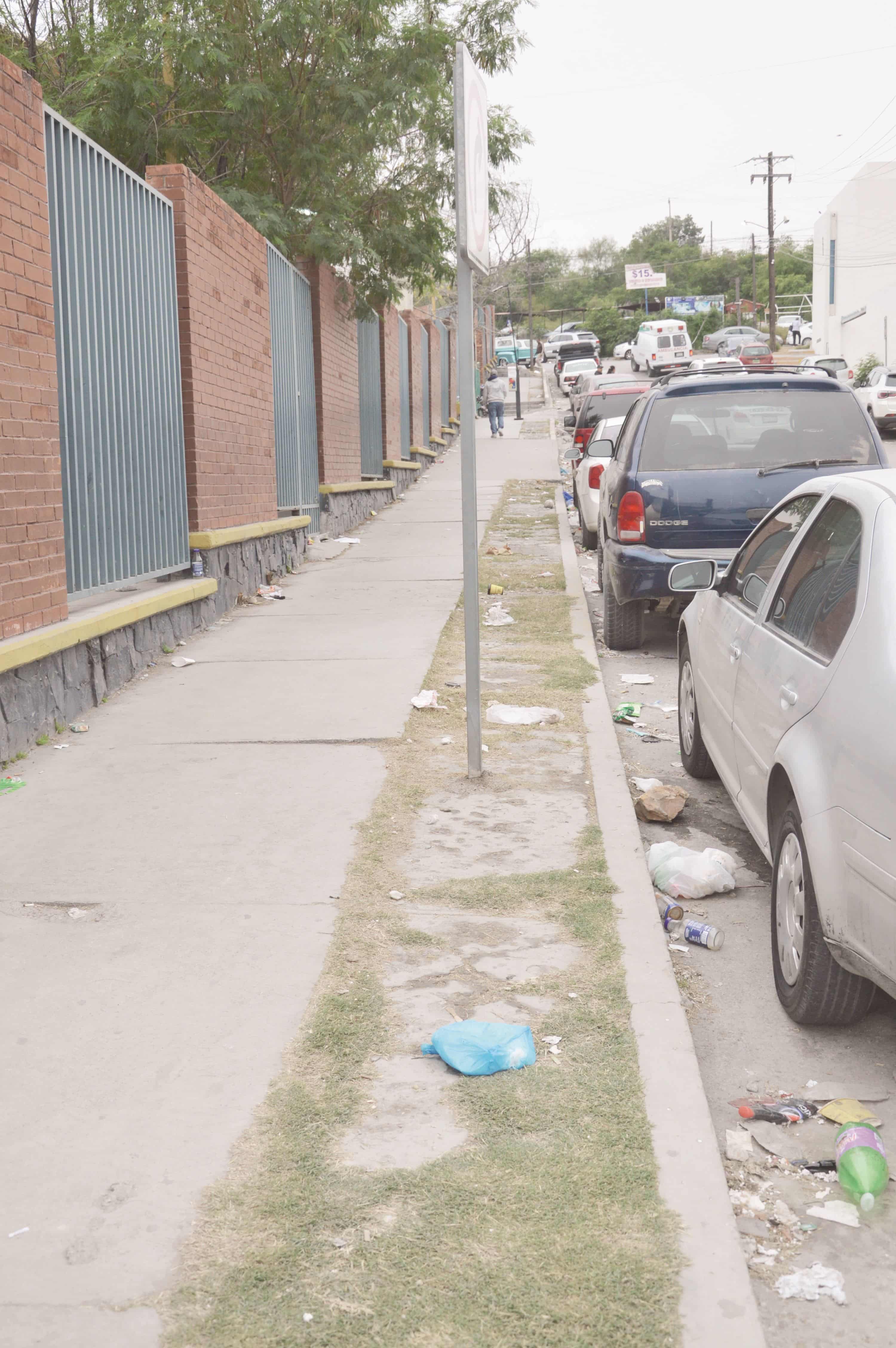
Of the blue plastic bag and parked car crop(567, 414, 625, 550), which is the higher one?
parked car crop(567, 414, 625, 550)

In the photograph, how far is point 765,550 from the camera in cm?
517

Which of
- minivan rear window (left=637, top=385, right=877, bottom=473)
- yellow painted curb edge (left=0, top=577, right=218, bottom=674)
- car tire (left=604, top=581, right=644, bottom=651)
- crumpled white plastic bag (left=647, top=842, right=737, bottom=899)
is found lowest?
crumpled white plastic bag (left=647, top=842, right=737, bottom=899)

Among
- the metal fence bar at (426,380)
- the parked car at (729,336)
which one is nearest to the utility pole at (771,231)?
the parked car at (729,336)

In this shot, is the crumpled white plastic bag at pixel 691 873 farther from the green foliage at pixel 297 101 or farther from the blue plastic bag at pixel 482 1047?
the green foliage at pixel 297 101

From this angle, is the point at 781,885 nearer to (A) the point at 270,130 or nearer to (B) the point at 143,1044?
(B) the point at 143,1044

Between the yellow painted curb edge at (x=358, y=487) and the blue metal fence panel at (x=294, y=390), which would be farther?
the yellow painted curb edge at (x=358, y=487)

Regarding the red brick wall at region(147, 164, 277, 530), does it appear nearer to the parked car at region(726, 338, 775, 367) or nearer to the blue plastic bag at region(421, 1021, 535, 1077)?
the blue plastic bag at region(421, 1021, 535, 1077)

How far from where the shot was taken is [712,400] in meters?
8.65

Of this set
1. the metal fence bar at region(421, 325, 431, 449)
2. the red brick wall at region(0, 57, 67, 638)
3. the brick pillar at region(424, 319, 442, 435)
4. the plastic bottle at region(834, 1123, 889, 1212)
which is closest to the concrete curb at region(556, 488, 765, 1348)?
the plastic bottle at region(834, 1123, 889, 1212)

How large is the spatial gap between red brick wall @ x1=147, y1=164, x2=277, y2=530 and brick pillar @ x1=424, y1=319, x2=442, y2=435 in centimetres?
1784

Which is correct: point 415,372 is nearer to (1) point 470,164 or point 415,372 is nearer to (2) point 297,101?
(2) point 297,101

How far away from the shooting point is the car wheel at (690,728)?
19.6 feet

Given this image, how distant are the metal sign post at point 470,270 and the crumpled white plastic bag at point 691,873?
1.14 m

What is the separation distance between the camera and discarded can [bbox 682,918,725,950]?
167 inches
